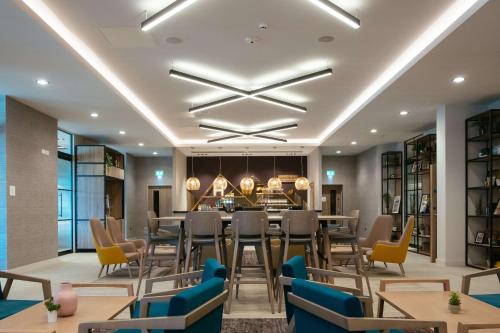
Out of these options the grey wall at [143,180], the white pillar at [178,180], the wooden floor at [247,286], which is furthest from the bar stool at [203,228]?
the grey wall at [143,180]

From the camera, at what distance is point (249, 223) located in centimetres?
518

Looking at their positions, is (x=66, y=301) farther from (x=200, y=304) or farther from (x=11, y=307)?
(x=200, y=304)

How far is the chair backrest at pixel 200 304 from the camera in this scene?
1.89m

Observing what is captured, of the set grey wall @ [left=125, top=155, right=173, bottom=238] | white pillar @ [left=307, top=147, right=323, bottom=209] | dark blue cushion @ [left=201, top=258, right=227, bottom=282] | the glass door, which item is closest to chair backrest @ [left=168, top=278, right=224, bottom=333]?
dark blue cushion @ [left=201, top=258, right=227, bottom=282]

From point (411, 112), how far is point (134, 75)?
549cm

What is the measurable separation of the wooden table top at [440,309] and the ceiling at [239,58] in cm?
275

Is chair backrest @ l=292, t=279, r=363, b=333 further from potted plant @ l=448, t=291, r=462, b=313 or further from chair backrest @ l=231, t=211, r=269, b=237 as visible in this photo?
chair backrest @ l=231, t=211, r=269, b=237

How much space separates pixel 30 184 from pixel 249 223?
17.3 feet

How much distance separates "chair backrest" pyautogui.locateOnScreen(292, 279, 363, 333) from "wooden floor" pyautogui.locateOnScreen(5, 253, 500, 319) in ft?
8.30

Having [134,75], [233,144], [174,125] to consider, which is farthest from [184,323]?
Result: [233,144]

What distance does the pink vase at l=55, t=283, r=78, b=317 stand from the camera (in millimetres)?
2740

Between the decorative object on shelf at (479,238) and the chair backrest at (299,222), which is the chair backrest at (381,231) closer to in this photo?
the decorative object on shelf at (479,238)

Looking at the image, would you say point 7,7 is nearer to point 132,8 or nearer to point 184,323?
point 132,8

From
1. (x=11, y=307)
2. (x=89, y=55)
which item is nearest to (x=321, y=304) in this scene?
(x=11, y=307)
